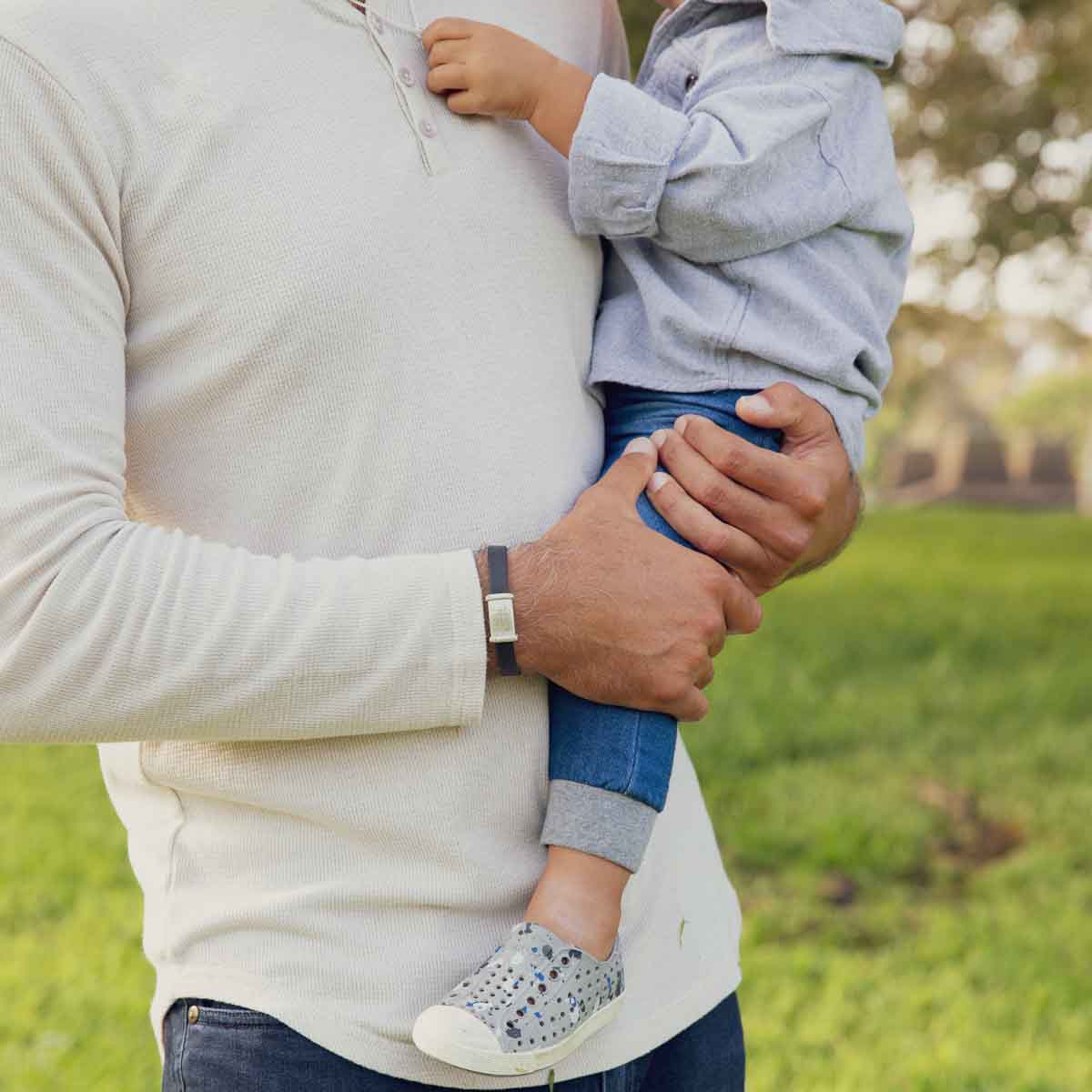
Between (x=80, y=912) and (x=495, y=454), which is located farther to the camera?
(x=80, y=912)

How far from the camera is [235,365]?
126cm

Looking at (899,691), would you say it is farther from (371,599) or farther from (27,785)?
(371,599)

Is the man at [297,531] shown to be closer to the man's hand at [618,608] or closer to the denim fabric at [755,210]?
the man's hand at [618,608]

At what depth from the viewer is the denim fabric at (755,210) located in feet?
5.05

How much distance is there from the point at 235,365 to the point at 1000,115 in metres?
7.94

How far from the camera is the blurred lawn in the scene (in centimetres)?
379

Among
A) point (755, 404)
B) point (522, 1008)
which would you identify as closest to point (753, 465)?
point (755, 404)

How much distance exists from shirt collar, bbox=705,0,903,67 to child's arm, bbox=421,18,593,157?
10.3 inches

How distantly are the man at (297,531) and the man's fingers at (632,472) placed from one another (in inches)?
0.4

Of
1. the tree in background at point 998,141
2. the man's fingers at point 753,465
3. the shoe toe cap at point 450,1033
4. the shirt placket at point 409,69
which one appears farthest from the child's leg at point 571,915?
the tree in background at point 998,141

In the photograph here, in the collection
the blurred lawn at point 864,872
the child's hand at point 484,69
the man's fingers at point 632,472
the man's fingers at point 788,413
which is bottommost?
the blurred lawn at point 864,872

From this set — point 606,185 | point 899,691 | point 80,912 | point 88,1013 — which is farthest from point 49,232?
point 899,691

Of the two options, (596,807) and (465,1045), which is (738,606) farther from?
(465,1045)

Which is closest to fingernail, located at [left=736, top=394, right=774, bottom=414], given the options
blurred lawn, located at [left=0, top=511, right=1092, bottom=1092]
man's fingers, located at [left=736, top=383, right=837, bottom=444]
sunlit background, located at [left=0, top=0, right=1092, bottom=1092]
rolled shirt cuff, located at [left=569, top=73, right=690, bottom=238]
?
man's fingers, located at [left=736, top=383, right=837, bottom=444]
